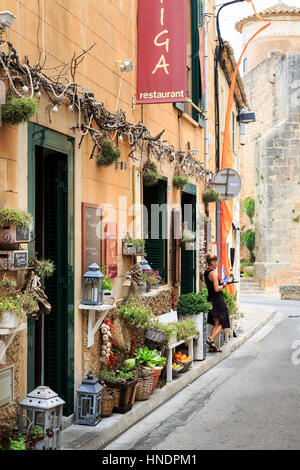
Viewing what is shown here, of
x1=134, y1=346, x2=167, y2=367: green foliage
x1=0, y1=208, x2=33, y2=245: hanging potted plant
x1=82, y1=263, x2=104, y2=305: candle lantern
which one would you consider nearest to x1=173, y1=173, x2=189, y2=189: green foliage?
x1=134, y1=346, x2=167, y2=367: green foliage

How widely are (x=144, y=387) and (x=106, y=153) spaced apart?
2721 millimetres

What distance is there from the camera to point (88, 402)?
5.95 meters

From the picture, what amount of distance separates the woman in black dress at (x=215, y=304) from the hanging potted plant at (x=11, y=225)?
6385 millimetres

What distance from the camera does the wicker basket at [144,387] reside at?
6930 mm

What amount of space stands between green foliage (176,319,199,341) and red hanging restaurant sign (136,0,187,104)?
129 inches

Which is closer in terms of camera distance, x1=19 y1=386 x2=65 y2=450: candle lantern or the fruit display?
x1=19 y1=386 x2=65 y2=450: candle lantern

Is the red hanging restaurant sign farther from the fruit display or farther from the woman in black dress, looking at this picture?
the woman in black dress

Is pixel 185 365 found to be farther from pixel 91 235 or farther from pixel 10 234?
pixel 10 234

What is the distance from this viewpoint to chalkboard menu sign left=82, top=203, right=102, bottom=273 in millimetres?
6504

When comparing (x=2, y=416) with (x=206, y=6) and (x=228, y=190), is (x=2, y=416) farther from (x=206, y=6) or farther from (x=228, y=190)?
(x=206, y=6)

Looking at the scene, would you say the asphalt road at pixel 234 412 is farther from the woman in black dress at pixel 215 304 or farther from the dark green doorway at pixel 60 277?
the dark green doorway at pixel 60 277

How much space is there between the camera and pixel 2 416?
193 inches

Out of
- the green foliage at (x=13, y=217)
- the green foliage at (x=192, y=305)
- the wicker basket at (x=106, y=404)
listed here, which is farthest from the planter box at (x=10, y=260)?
the green foliage at (x=192, y=305)

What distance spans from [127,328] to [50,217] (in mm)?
2219
